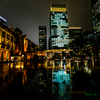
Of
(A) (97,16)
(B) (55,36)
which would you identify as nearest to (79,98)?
(A) (97,16)

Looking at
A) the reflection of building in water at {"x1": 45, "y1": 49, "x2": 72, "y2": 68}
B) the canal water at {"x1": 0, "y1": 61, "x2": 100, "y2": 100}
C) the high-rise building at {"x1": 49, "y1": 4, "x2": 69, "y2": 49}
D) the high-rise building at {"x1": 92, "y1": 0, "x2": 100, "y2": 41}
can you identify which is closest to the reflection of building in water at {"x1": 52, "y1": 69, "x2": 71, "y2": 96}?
the canal water at {"x1": 0, "y1": 61, "x2": 100, "y2": 100}

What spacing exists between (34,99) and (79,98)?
71.4 inches

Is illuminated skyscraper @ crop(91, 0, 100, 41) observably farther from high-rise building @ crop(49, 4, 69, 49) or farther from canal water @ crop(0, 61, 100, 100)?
canal water @ crop(0, 61, 100, 100)

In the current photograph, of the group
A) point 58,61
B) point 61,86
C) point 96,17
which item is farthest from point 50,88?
point 96,17

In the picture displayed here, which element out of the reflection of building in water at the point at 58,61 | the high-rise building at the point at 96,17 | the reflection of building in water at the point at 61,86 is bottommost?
the reflection of building in water at the point at 61,86

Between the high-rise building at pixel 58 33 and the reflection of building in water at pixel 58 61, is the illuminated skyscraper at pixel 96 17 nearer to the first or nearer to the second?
the reflection of building in water at pixel 58 61

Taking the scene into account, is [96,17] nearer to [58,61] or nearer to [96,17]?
[96,17]

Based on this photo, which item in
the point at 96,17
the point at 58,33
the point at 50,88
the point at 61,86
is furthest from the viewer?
the point at 58,33

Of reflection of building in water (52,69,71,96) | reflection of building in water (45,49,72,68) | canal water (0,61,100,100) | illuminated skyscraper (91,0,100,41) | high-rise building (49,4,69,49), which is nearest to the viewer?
canal water (0,61,100,100)

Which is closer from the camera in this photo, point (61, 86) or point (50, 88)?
point (50, 88)

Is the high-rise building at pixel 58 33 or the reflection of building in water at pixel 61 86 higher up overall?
the high-rise building at pixel 58 33

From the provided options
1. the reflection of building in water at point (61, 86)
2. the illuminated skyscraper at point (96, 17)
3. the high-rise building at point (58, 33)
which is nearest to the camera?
the reflection of building in water at point (61, 86)

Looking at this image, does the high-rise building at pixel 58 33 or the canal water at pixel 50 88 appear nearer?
the canal water at pixel 50 88

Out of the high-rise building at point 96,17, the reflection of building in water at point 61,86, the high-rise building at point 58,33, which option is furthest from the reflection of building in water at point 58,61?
the high-rise building at point 58,33
